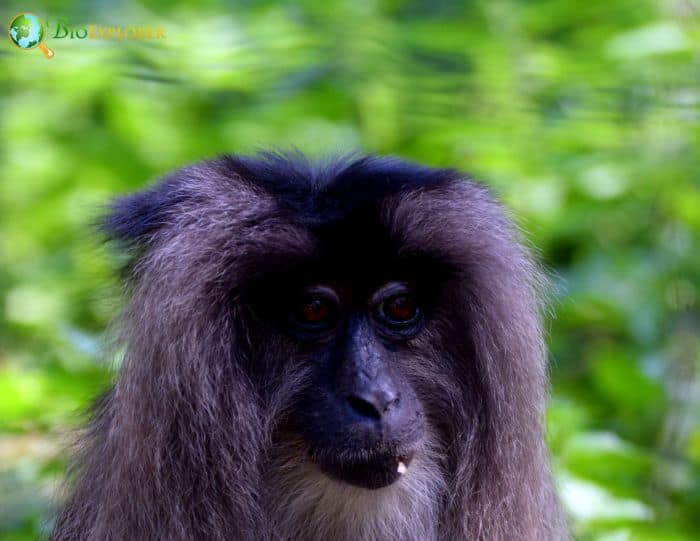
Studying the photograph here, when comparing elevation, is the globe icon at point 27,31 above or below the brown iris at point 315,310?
above

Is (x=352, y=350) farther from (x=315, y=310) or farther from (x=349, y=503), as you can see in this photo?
(x=349, y=503)

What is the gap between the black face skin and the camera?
3355 millimetres

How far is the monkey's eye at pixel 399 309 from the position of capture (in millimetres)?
3711

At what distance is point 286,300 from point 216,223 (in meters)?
0.36

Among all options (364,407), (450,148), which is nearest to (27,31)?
(364,407)

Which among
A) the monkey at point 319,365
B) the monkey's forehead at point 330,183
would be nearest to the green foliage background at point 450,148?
the monkey at point 319,365

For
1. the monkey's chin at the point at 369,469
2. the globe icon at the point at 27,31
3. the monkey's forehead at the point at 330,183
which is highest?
the globe icon at the point at 27,31

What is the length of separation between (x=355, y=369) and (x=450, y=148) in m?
3.73

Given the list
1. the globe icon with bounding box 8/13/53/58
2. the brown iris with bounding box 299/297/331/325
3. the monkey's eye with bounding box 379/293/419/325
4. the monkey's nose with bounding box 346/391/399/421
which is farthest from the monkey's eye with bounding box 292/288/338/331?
the globe icon with bounding box 8/13/53/58

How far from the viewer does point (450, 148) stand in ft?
22.7

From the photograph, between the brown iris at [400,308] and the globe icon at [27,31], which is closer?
the brown iris at [400,308]

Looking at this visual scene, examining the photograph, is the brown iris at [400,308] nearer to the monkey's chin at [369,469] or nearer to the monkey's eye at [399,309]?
the monkey's eye at [399,309]

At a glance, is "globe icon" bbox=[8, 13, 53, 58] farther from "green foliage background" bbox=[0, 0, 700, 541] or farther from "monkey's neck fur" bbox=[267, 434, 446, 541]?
"monkey's neck fur" bbox=[267, 434, 446, 541]

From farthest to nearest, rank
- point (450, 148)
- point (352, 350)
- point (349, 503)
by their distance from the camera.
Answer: point (450, 148)
point (349, 503)
point (352, 350)
